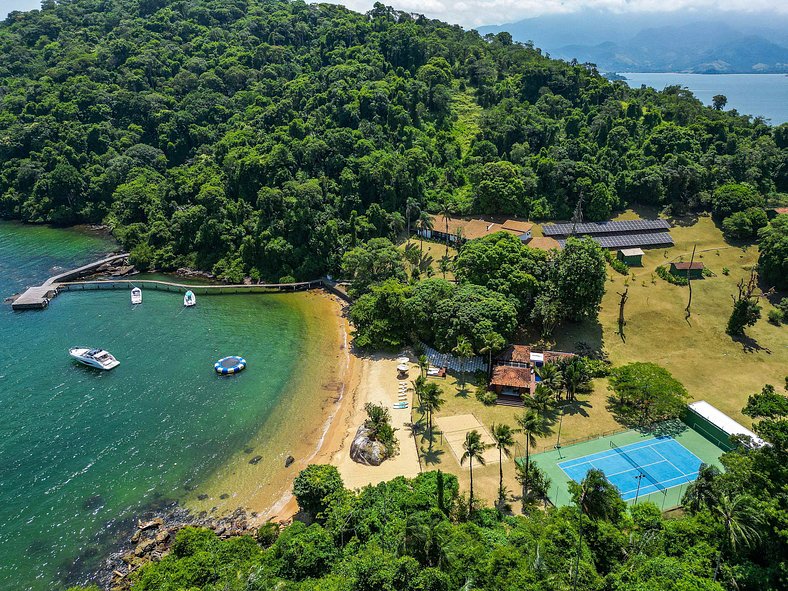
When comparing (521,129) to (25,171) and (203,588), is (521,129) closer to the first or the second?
(203,588)

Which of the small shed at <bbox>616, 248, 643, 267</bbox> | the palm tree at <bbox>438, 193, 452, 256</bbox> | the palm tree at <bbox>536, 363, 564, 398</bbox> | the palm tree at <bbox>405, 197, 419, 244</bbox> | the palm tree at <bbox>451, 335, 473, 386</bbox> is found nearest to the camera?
the palm tree at <bbox>536, 363, 564, 398</bbox>

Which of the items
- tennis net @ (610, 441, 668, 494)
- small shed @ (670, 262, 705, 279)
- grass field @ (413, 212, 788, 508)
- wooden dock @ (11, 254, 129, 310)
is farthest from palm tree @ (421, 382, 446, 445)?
wooden dock @ (11, 254, 129, 310)

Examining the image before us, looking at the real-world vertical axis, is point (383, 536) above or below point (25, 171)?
below

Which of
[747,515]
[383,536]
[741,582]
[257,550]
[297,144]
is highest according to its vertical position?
[297,144]

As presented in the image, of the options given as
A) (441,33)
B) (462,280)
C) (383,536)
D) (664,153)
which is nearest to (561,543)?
(383,536)

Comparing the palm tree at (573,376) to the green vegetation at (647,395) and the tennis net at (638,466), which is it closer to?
the green vegetation at (647,395)

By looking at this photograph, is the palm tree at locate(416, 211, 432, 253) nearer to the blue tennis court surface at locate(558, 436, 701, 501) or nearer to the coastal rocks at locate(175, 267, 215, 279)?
the coastal rocks at locate(175, 267, 215, 279)
